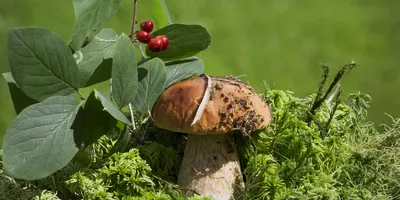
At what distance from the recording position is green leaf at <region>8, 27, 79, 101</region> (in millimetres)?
696

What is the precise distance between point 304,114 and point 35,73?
401 mm

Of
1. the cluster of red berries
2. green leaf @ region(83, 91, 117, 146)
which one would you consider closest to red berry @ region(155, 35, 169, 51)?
the cluster of red berries

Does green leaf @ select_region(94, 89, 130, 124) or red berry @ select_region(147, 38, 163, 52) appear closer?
green leaf @ select_region(94, 89, 130, 124)

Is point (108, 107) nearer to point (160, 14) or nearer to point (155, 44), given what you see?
point (155, 44)

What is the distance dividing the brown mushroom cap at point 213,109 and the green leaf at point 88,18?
0.12 metres

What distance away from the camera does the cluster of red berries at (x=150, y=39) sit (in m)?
0.80

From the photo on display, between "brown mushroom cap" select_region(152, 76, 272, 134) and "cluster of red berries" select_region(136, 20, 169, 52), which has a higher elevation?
"cluster of red berries" select_region(136, 20, 169, 52)

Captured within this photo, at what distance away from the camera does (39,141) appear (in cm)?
70

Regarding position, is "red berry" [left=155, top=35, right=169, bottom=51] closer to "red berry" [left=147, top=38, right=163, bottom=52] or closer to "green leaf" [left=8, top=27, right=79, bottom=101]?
"red berry" [left=147, top=38, right=163, bottom=52]

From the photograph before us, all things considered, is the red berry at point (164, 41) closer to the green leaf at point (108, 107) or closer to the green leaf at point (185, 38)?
the green leaf at point (185, 38)

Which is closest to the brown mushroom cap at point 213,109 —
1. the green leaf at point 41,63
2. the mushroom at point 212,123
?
the mushroom at point 212,123

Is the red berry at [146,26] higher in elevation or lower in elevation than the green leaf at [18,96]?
higher

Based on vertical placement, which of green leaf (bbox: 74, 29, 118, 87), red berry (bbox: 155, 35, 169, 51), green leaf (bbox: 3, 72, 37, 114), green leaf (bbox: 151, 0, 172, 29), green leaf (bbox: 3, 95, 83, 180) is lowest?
green leaf (bbox: 3, 95, 83, 180)

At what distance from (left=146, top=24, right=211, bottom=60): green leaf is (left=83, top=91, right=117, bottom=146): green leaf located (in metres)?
0.12
